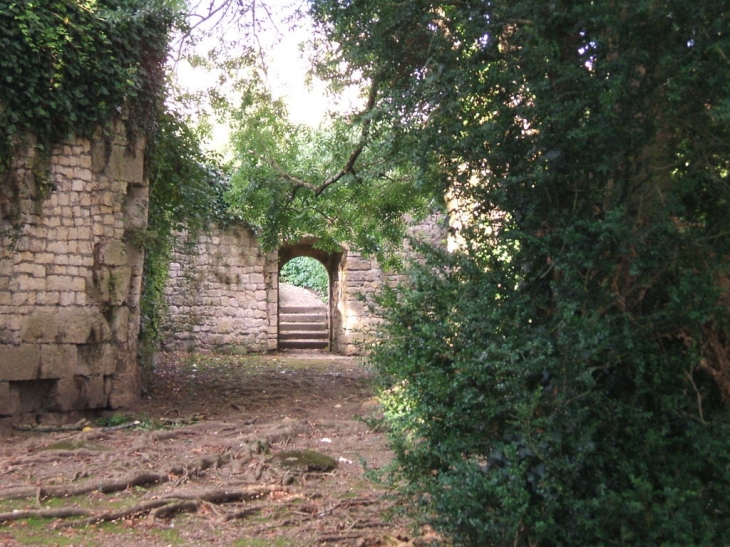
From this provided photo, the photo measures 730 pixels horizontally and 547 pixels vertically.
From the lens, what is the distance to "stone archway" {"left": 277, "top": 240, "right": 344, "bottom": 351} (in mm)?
18516

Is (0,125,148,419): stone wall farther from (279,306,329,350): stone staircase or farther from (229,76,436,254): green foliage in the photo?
(279,306,329,350): stone staircase

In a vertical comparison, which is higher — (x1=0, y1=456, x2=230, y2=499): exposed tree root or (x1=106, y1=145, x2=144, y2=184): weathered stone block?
(x1=106, y1=145, x2=144, y2=184): weathered stone block

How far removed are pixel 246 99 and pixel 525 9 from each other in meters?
5.49

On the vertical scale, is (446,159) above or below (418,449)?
above

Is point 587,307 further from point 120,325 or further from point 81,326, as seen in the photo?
point 120,325

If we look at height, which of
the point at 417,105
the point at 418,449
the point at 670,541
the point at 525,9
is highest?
the point at 525,9

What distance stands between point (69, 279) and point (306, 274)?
58.7 feet

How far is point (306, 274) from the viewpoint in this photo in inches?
1022

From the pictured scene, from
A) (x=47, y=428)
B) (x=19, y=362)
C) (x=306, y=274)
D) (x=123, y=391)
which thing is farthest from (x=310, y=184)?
(x=306, y=274)

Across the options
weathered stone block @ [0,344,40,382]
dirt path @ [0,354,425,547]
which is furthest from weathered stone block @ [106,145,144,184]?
dirt path @ [0,354,425,547]

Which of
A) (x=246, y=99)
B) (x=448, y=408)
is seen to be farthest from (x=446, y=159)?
(x=246, y=99)

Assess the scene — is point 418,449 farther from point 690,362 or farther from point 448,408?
point 690,362

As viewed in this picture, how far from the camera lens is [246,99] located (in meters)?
8.81

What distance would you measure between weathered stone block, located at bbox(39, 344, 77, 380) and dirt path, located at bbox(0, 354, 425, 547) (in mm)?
670
